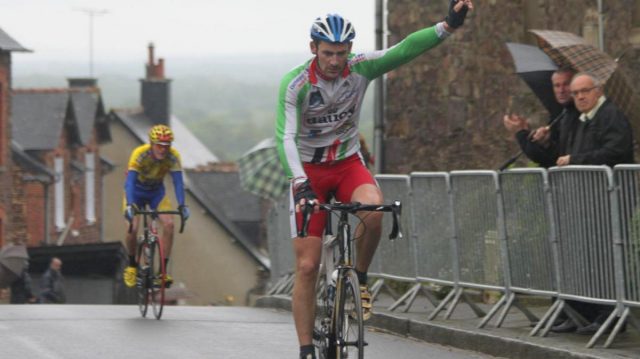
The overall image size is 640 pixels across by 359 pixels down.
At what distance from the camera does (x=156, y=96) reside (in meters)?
78.8

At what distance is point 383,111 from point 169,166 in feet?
22.6

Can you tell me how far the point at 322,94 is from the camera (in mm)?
10289

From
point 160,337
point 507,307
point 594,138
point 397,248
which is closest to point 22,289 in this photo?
point 397,248

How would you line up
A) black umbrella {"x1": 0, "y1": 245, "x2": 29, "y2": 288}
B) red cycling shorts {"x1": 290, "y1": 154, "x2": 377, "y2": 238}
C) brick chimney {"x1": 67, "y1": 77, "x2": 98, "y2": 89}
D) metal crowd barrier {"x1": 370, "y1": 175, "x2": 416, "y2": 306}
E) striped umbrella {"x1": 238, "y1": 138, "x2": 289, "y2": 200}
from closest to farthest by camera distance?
red cycling shorts {"x1": 290, "y1": 154, "x2": 377, "y2": 238} → metal crowd barrier {"x1": 370, "y1": 175, "x2": 416, "y2": 306} → striped umbrella {"x1": 238, "y1": 138, "x2": 289, "y2": 200} → black umbrella {"x1": 0, "y1": 245, "x2": 29, "y2": 288} → brick chimney {"x1": 67, "y1": 77, "x2": 98, "y2": 89}

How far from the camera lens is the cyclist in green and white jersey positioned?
1004cm

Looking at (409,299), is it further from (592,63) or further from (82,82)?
(82,82)

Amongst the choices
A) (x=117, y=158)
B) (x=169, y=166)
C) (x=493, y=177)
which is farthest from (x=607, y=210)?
(x=117, y=158)

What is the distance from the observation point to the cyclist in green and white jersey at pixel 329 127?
10.0 metres

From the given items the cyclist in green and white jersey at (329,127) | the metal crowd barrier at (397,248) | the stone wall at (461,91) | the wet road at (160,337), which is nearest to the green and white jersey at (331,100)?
the cyclist in green and white jersey at (329,127)

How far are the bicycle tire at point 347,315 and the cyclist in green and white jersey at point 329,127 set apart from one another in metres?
0.12

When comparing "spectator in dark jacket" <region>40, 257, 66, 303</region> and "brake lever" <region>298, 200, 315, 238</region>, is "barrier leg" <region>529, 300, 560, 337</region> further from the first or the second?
"spectator in dark jacket" <region>40, 257, 66, 303</region>

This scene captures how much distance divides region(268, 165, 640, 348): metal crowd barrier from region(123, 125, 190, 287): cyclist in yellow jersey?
207 centimetres

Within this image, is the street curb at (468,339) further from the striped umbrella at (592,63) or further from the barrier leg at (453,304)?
the striped umbrella at (592,63)

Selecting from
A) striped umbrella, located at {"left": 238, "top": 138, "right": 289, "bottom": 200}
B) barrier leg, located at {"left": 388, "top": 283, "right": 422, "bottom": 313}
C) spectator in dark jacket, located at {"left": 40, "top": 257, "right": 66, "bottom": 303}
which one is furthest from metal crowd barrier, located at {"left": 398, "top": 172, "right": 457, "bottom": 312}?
spectator in dark jacket, located at {"left": 40, "top": 257, "right": 66, "bottom": 303}
